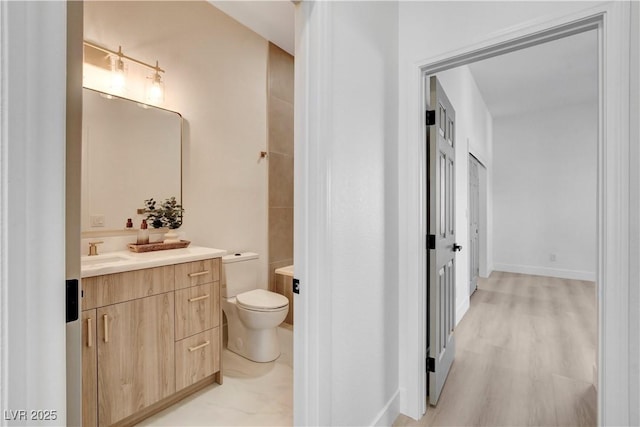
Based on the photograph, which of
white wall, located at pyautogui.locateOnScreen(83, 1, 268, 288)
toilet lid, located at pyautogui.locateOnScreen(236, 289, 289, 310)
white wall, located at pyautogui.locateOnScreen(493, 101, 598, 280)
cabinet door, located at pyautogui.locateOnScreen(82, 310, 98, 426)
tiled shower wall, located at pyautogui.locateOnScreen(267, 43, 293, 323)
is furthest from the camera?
white wall, located at pyautogui.locateOnScreen(493, 101, 598, 280)

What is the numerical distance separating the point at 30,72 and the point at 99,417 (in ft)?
5.53

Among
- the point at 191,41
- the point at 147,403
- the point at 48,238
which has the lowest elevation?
the point at 147,403

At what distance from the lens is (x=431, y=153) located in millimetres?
1901

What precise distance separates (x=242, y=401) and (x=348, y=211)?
144 cm

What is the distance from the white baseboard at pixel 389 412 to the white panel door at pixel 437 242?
0.82ft

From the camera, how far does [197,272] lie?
1959 mm

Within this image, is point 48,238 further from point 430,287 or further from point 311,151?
point 430,287

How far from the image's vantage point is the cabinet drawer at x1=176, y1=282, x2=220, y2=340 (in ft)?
6.14

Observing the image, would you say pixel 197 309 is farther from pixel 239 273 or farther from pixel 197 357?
pixel 239 273

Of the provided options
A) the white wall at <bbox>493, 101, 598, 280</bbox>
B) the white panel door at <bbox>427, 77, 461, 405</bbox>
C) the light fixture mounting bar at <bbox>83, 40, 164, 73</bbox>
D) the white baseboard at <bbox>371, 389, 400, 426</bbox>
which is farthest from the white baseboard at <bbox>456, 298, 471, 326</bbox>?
the light fixture mounting bar at <bbox>83, 40, 164, 73</bbox>

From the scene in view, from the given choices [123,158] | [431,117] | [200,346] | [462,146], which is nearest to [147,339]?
[200,346]
